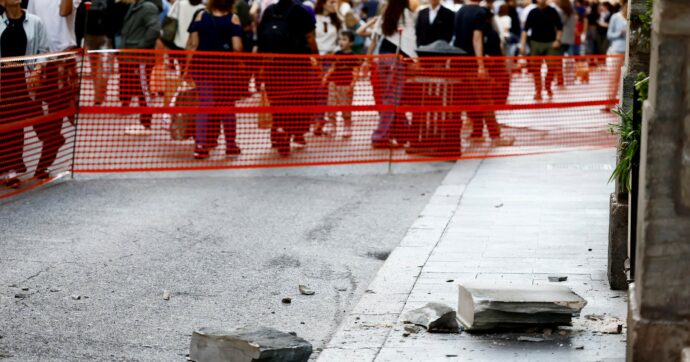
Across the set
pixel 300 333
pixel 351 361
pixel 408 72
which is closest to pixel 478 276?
pixel 300 333

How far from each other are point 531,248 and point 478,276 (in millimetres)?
→ 1046

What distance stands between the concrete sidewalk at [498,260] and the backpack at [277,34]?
2.52 metres

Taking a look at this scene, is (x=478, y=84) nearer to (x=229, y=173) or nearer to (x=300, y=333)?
(x=229, y=173)

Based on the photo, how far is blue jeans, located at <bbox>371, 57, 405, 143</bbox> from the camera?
46.5 ft

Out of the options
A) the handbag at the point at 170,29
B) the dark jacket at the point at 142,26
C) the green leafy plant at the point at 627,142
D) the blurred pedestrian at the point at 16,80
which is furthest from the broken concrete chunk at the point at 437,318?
the dark jacket at the point at 142,26

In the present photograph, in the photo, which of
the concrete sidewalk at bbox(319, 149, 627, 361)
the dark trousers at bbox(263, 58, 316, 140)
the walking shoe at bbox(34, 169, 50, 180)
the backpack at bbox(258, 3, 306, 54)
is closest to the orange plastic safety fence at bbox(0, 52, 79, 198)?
the walking shoe at bbox(34, 169, 50, 180)

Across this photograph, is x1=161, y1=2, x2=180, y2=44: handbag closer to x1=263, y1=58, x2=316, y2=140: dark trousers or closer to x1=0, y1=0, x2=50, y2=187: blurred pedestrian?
x1=263, y1=58, x2=316, y2=140: dark trousers

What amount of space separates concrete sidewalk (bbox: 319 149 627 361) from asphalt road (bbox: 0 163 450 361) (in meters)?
0.27

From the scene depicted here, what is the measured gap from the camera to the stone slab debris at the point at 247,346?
5609mm

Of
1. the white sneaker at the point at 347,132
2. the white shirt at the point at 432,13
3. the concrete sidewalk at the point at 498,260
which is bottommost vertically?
the concrete sidewalk at the point at 498,260

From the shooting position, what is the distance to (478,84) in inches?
582

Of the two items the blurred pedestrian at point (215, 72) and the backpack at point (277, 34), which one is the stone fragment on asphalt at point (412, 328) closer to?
the blurred pedestrian at point (215, 72)

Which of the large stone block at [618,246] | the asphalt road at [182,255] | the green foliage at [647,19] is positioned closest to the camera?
the green foliage at [647,19]

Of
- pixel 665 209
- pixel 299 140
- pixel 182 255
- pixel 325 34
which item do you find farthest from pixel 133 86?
pixel 665 209
